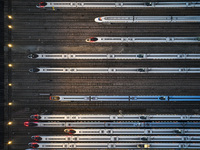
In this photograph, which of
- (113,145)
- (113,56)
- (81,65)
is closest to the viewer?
(113,145)

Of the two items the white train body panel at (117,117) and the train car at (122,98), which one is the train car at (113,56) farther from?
the white train body panel at (117,117)

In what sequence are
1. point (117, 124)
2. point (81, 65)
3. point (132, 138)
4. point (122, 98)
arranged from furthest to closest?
1. point (81, 65)
2. point (122, 98)
3. point (117, 124)
4. point (132, 138)

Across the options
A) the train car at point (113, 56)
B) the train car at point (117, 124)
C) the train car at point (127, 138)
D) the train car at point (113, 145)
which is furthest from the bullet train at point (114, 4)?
the train car at point (113, 145)

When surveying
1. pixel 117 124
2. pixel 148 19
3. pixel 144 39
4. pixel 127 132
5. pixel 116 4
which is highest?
pixel 116 4

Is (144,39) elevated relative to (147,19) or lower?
lower

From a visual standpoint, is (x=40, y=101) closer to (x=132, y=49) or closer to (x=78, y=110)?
(x=78, y=110)

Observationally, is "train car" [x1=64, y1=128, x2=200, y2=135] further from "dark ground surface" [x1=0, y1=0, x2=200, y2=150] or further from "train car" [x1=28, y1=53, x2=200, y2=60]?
"train car" [x1=28, y1=53, x2=200, y2=60]

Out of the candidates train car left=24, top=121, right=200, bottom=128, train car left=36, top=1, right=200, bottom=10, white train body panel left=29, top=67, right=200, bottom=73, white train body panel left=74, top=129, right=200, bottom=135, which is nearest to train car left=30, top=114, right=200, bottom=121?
train car left=24, top=121, right=200, bottom=128

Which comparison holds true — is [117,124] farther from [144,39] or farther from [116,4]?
[116,4]

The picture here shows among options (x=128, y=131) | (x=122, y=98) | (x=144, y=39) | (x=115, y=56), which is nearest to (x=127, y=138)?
(x=128, y=131)

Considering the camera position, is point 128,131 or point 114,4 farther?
point 128,131
